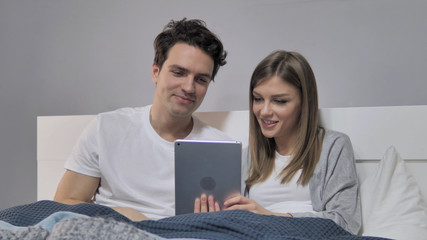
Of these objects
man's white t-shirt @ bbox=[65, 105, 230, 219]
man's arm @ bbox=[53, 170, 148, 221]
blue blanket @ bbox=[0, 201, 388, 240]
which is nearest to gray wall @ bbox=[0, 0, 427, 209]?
man's white t-shirt @ bbox=[65, 105, 230, 219]

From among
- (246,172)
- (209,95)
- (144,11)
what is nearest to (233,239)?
(246,172)

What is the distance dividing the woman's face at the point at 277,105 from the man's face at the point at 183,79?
8.3 inches

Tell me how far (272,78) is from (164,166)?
A: 50cm

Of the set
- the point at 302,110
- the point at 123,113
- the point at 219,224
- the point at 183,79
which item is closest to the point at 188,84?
the point at 183,79

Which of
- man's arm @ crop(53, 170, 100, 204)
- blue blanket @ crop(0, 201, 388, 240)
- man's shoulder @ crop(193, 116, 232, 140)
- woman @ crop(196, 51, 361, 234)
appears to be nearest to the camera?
blue blanket @ crop(0, 201, 388, 240)

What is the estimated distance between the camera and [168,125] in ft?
4.85

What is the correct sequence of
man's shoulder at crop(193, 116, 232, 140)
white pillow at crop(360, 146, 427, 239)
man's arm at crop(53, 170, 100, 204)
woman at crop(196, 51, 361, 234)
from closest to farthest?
white pillow at crop(360, 146, 427, 239) < woman at crop(196, 51, 361, 234) < man's arm at crop(53, 170, 100, 204) < man's shoulder at crop(193, 116, 232, 140)

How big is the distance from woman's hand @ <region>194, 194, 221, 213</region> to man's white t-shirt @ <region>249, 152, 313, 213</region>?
243 millimetres

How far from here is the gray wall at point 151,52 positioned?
5.27 ft

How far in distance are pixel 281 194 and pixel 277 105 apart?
303 millimetres

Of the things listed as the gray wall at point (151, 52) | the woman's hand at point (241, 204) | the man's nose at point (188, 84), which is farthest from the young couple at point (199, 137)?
the gray wall at point (151, 52)

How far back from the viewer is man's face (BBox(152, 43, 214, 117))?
1.41 m

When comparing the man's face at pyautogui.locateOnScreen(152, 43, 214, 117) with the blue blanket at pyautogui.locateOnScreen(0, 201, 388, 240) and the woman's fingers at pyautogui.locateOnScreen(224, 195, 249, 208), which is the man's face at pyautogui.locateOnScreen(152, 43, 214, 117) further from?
the blue blanket at pyautogui.locateOnScreen(0, 201, 388, 240)

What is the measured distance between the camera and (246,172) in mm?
1439
